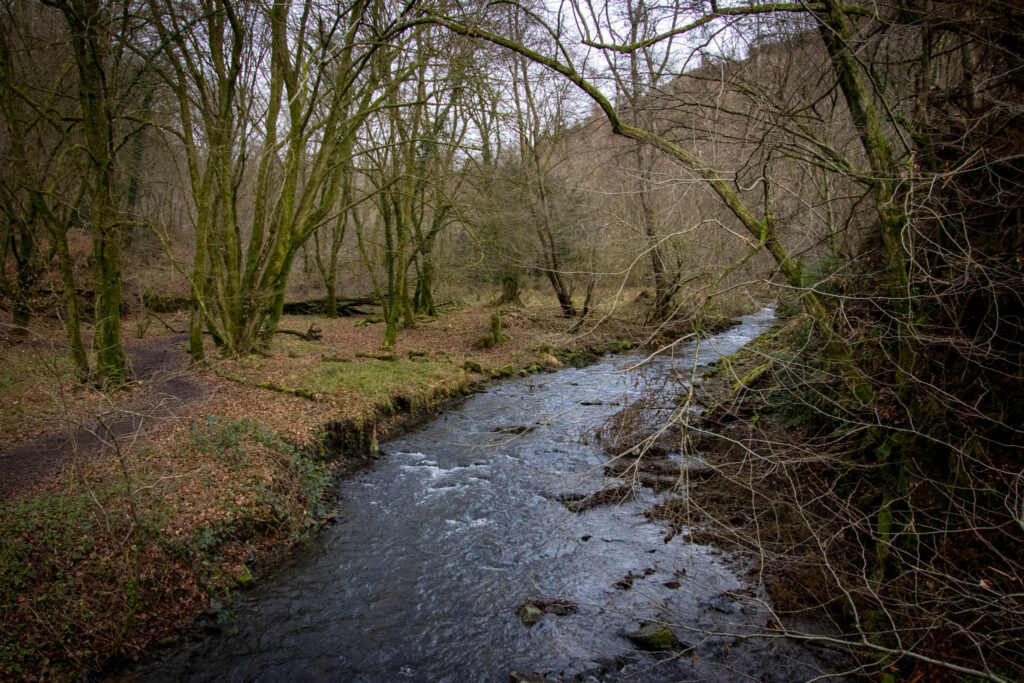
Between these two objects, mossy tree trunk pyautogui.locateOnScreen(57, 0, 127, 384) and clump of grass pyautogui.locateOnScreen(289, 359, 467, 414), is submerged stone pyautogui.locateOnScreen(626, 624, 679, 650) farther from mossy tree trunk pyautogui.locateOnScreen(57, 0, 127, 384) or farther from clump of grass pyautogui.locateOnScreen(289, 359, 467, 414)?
mossy tree trunk pyautogui.locateOnScreen(57, 0, 127, 384)

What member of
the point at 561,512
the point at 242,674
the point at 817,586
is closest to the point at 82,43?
the point at 242,674

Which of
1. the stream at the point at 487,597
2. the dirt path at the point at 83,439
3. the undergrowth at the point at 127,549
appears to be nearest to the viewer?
the undergrowth at the point at 127,549

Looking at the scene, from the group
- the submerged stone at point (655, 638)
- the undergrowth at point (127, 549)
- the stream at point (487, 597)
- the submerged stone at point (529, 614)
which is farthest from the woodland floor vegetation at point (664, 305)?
the submerged stone at point (529, 614)

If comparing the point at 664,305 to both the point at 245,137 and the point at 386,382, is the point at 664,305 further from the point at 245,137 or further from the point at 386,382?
the point at 245,137

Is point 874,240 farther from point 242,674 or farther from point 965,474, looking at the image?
point 242,674

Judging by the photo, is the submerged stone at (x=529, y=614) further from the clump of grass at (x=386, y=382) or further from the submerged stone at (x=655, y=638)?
the clump of grass at (x=386, y=382)

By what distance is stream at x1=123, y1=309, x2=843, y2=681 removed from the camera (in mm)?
4969

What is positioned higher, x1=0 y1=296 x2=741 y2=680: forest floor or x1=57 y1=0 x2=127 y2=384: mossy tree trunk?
x1=57 y1=0 x2=127 y2=384: mossy tree trunk

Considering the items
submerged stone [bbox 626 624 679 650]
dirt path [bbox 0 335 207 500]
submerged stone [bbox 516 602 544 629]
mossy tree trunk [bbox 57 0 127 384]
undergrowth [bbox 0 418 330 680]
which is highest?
mossy tree trunk [bbox 57 0 127 384]

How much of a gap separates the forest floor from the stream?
0.54 meters

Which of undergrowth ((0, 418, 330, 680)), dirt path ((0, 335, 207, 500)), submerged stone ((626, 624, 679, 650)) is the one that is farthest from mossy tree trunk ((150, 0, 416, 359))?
submerged stone ((626, 624, 679, 650))

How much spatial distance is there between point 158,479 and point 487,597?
11.4 ft

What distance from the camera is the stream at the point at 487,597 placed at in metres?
4.97

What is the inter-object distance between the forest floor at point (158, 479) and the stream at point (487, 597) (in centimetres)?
54
